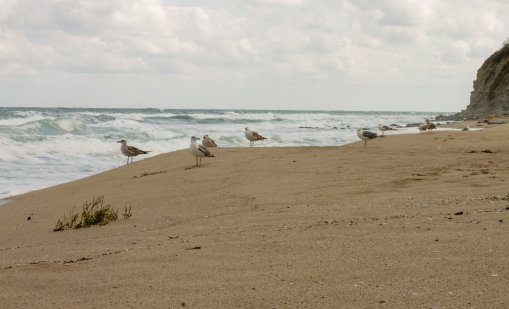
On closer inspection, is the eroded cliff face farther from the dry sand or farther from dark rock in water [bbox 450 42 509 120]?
the dry sand

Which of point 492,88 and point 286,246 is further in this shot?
point 492,88

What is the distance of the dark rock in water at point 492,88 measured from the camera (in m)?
40.6

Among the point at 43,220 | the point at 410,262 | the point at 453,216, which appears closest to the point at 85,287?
the point at 410,262

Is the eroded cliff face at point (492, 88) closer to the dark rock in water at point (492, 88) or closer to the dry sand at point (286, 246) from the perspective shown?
the dark rock in water at point (492, 88)

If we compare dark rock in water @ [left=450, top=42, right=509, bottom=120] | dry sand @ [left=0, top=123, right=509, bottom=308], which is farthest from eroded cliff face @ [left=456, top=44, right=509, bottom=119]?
dry sand @ [left=0, top=123, right=509, bottom=308]

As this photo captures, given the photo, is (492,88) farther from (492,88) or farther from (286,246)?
(286,246)

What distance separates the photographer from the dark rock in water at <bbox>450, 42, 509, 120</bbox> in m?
40.6

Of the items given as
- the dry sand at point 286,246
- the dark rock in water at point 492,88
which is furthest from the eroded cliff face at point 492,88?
the dry sand at point 286,246

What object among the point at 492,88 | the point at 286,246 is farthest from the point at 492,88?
the point at 286,246

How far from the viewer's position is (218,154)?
14922 millimetres

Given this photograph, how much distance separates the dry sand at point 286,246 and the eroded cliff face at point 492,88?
33.8 meters

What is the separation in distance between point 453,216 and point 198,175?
6.54 metres

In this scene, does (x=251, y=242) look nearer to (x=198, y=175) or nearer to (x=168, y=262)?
(x=168, y=262)

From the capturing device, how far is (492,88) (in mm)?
42219
